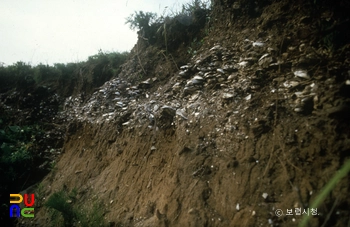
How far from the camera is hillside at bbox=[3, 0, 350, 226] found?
173cm

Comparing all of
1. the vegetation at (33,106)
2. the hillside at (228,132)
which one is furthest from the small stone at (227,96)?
the vegetation at (33,106)

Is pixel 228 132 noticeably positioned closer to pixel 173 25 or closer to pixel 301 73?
pixel 301 73

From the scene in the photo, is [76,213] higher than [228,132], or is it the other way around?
[228,132]

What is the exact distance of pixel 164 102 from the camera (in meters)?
3.48

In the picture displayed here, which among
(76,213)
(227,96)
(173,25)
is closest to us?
(227,96)

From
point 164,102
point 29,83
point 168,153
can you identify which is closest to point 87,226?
point 168,153

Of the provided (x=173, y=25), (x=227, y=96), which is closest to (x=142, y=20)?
(x=173, y=25)

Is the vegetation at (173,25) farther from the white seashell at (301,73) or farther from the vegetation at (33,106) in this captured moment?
the white seashell at (301,73)

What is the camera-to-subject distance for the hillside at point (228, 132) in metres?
1.73

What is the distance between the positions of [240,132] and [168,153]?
111 centimetres

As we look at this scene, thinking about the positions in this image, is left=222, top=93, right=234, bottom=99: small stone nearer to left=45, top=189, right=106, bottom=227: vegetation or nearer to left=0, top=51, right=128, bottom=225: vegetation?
left=45, top=189, right=106, bottom=227: vegetation

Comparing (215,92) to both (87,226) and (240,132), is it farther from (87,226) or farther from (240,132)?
(87,226)

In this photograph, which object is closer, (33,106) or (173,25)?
(173,25)

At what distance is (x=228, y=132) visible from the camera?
2.38 meters
